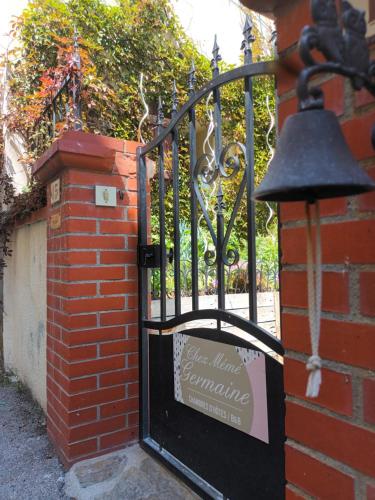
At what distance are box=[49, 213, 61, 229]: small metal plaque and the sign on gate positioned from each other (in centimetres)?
95

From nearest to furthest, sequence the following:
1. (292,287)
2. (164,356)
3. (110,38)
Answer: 1. (292,287)
2. (164,356)
3. (110,38)

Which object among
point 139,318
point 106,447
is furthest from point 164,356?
point 106,447

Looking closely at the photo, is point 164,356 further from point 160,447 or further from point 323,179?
point 323,179

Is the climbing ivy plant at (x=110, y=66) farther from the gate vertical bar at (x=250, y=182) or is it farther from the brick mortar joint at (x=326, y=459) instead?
the brick mortar joint at (x=326, y=459)

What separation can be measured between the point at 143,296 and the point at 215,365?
0.75 metres

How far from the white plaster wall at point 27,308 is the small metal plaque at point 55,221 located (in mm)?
536

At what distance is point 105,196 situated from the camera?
7.05 ft

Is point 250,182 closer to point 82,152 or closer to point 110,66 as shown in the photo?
point 82,152

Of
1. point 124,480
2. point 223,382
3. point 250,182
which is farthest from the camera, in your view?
point 124,480

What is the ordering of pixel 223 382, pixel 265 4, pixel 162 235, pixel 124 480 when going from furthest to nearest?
pixel 162 235
pixel 124 480
pixel 223 382
pixel 265 4

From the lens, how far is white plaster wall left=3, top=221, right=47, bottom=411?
294 centimetres

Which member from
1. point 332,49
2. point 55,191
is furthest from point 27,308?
point 332,49

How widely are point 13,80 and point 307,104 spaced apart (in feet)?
15.5

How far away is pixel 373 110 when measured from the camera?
0.82m
